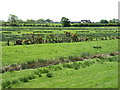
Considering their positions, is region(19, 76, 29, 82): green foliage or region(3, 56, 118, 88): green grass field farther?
region(19, 76, 29, 82): green foliage

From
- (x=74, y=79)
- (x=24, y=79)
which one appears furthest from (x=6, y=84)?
(x=74, y=79)

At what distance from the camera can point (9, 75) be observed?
818 inches

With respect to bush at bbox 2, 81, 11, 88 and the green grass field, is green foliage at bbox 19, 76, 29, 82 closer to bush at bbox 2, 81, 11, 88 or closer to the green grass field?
the green grass field

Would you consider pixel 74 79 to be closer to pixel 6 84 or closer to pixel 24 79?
pixel 24 79

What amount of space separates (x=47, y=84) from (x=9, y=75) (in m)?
5.10

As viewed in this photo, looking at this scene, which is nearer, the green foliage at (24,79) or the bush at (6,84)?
the bush at (6,84)

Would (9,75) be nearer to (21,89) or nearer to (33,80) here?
(33,80)

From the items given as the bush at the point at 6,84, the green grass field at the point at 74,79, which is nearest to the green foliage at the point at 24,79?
the green grass field at the point at 74,79

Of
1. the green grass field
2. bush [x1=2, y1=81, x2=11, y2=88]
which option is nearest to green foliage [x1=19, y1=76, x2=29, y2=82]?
the green grass field

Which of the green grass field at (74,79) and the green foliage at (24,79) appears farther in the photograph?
the green foliage at (24,79)

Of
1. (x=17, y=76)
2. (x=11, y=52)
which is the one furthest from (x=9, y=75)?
(x=11, y=52)

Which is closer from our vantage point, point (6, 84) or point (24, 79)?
point (6, 84)

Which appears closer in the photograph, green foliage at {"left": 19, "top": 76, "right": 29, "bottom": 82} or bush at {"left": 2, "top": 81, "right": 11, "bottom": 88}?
bush at {"left": 2, "top": 81, "right": 11, "bottom": 88}

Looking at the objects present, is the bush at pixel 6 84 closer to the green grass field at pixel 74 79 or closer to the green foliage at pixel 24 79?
the green grass field at pixel 74 79
